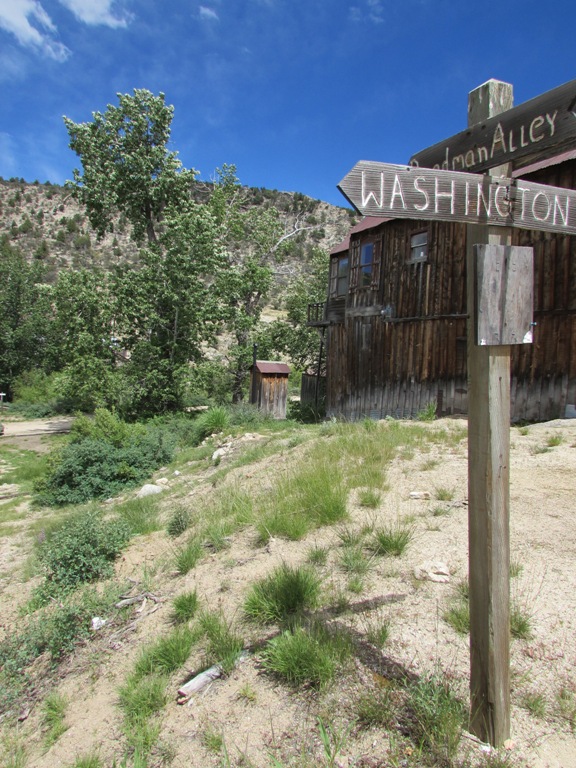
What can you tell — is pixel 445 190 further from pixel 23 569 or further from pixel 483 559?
pixel 23 569

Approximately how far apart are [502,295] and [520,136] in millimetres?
819

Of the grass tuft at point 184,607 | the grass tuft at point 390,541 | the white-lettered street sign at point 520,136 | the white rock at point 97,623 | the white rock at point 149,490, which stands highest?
the white-lettered street sign at point 520,136

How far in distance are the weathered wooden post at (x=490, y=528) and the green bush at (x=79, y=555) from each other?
4386 millimetres

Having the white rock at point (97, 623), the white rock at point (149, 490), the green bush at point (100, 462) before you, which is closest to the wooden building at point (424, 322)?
the green bush at point (100, 462)

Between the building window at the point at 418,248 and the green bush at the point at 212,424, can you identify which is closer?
the building window at the point at 418,248

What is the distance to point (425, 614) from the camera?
11.1 feet

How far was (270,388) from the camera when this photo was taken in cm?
1844

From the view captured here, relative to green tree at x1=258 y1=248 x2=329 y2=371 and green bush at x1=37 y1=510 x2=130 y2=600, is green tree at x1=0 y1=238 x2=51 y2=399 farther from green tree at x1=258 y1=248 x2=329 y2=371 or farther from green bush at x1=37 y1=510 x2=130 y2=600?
green bush at x1=37 y1=510 x2=130 y2=600

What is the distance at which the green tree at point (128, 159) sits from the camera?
2089 centimetres

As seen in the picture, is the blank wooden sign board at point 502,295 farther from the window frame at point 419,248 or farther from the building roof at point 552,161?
the window frame at point 419,248

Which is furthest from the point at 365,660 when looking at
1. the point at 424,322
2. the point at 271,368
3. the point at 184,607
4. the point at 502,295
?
the point at 271,368

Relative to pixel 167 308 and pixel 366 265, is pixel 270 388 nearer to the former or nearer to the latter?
pixel 366 265

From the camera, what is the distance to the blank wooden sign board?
226 centimetres

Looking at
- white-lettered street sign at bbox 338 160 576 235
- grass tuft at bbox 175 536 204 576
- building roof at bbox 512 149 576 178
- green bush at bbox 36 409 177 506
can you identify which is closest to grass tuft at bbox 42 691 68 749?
grass tuft at bbox 175 536 204 576
